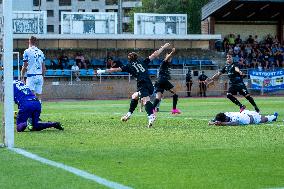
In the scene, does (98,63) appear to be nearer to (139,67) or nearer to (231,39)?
(231,39)

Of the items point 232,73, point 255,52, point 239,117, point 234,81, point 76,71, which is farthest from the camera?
point 255,52

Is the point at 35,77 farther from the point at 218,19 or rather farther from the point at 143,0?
the point at 143,0

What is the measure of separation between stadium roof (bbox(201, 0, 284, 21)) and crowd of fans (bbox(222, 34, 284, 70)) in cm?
183

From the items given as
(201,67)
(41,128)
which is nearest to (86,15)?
(201,67)

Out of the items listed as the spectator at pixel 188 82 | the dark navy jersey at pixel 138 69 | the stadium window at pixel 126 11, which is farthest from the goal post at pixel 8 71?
the stadium window at pixel 126 11

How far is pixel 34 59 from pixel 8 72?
6.91 metres

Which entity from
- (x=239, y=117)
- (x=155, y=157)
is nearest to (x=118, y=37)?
(x=239, y=117)

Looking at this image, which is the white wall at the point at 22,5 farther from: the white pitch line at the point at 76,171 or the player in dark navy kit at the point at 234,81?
the white pitch line at the point at 76,171

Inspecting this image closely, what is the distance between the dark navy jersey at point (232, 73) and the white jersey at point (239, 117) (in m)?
6.53

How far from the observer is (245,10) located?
60438mm

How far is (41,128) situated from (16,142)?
8.53 ft

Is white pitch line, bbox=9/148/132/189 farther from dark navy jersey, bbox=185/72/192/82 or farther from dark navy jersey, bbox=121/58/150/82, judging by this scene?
dark navy jersey, bbox=185/72/192/82

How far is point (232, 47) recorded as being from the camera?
5925 centimetres

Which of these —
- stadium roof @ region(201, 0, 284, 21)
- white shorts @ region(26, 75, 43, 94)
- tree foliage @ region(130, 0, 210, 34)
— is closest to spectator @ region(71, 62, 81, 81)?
stadium roof @ region(201, 0, 284, 21)
